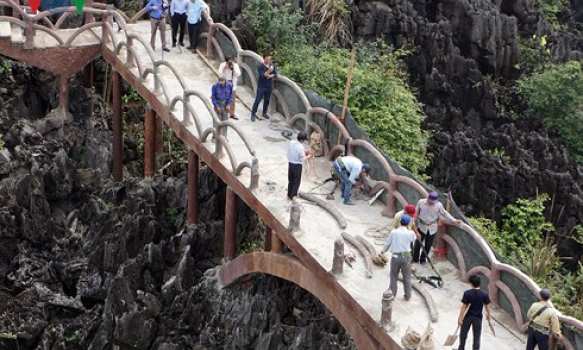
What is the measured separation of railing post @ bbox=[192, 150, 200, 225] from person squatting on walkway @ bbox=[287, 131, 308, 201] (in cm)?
409

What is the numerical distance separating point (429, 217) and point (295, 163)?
297cm

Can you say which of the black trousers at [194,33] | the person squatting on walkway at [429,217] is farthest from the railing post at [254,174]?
the black trousers at [194,33]

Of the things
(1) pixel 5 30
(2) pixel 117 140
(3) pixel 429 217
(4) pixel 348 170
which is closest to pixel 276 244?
(4) pixel 348 170

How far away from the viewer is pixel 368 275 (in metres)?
19.5

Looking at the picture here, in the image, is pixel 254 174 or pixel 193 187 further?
pixel 193 187

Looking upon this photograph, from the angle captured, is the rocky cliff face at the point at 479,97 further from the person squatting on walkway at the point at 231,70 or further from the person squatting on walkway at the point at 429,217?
the person squatting on walkway at the point at 429,217

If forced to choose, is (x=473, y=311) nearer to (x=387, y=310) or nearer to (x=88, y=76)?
(x=387, y=310)

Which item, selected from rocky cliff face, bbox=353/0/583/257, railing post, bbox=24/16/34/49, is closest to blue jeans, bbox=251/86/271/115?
railing post, bbox=24/16/34/49

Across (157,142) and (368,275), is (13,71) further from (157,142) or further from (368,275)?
(368,275)

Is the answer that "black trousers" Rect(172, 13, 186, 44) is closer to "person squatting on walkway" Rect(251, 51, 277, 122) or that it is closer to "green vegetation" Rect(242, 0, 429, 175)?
"green vegetation" Rect(242, 0, 429, 175)

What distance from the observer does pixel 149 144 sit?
2789 centimetres

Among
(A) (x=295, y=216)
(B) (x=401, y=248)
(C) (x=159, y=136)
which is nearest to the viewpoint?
(B) (x=401, y=248)

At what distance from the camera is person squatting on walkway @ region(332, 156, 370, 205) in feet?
70.3

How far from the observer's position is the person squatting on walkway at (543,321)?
1680cm
